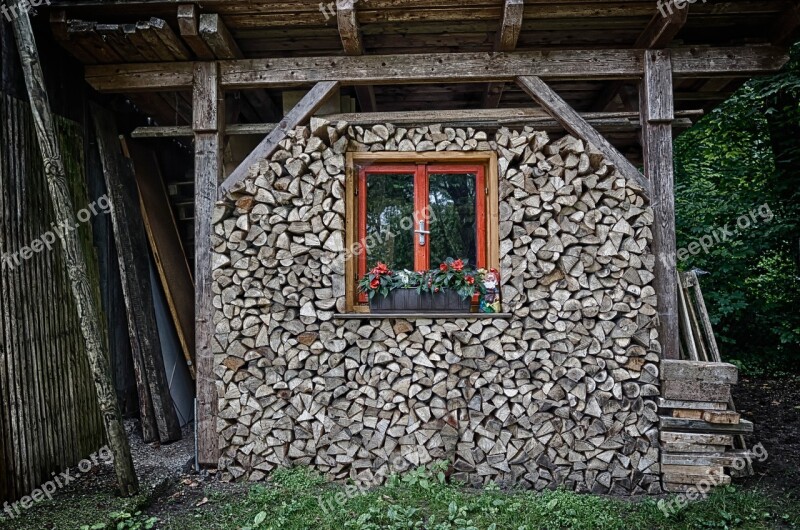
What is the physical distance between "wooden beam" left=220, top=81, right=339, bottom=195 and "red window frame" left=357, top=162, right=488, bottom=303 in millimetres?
649

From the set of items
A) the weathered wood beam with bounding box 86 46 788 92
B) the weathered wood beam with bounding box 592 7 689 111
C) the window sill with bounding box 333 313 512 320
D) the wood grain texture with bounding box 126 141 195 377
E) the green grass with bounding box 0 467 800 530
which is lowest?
the green grass with bounding box 0 467 800 530

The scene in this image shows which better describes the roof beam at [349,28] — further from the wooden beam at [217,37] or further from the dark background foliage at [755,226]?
the dark background foliage at [755,226]

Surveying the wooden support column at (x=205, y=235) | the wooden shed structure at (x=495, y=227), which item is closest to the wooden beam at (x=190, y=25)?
the wooden shed structure at (x=495, y=227)

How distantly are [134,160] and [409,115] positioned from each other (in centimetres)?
279

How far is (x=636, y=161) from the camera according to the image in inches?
256

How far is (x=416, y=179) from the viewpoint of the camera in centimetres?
438

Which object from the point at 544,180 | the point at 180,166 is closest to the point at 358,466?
the point at 544,180

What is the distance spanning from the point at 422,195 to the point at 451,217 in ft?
1.03

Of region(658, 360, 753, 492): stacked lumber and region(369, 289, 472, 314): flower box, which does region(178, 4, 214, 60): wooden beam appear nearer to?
region(369, 289, 472, 314): flower box

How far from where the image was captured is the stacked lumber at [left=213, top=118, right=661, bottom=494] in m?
3.89

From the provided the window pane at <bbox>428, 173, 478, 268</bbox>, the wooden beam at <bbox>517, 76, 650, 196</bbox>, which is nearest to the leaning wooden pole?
the window pane at <bbox>428, 173, 478, 268</bbox>

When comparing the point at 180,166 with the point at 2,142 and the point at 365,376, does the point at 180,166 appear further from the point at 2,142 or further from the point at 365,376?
the point at 365,376

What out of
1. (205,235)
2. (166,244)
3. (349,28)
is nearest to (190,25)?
(349,28)

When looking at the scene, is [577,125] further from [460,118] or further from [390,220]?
[390,220]
